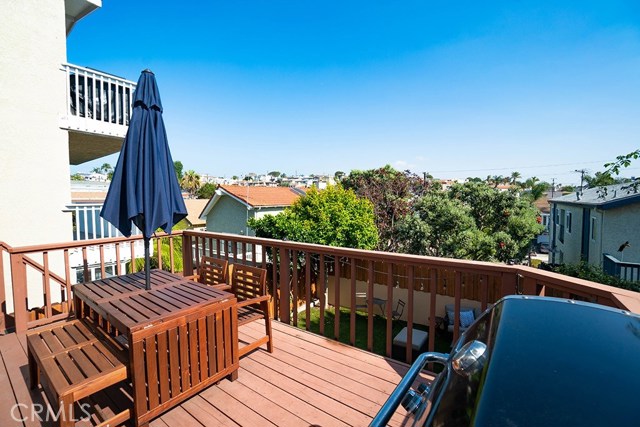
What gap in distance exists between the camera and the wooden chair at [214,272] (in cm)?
339

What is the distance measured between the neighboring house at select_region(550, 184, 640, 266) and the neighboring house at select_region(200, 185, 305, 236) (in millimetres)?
14311

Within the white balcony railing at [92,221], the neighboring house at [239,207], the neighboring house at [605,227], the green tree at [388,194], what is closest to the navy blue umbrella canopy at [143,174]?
the white balcony railing at [92,221]

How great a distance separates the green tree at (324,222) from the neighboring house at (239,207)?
6203 millimetres

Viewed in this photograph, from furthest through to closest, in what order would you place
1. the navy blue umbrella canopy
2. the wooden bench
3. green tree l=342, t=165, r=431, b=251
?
green tree l=342, t=165, r=431, b=251 < the navy blue umbrella canopy < the wooden bench

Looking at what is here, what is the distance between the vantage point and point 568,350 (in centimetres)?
98

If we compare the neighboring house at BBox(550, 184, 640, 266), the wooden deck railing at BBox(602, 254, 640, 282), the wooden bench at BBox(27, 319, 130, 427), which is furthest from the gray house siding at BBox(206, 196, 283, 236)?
the wooden bench at BBox(27, 319, 130, 427)

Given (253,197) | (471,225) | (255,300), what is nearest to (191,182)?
(253,197)

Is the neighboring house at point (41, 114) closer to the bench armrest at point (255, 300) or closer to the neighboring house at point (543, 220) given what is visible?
the bench armrest at point (255, 300)

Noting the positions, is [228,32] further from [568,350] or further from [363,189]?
[568,350]

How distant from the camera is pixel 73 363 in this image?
1.99 metres

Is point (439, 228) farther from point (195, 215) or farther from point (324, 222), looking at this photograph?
point (195, 215)

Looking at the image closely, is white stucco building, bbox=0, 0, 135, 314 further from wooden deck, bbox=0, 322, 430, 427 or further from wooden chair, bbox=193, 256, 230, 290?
wooden chair, bbox=193, 256, 230, 290

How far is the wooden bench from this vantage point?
1726 millimetres

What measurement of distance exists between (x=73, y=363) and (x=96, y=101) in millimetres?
6261
